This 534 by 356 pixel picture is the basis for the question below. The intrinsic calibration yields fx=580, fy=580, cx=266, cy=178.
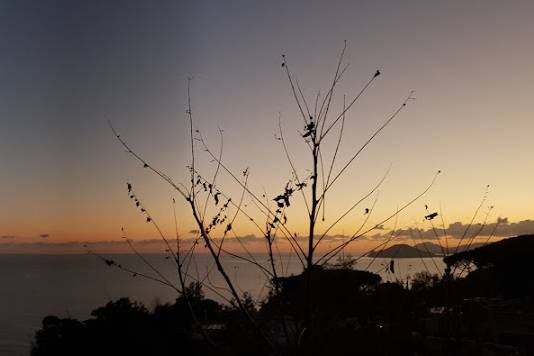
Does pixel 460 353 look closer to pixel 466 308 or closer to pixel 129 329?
pixel 466 308

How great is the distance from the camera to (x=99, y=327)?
566 inches

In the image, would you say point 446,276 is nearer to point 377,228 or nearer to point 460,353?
point 460,353

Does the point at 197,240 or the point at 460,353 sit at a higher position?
the point at 197,240

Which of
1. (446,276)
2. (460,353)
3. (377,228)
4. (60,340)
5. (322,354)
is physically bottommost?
(60,340)

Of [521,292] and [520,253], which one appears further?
[520,253]

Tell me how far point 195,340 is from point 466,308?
7957mm

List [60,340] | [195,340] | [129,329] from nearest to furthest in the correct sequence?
[195,340]
[129,329]
[60,340]

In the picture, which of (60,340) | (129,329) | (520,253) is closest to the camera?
(129,329)

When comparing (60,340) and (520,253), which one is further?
(520,253)

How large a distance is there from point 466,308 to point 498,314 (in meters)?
5.79

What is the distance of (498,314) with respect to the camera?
10.1 meters

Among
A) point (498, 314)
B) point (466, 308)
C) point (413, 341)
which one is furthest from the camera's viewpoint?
point (498, 314)

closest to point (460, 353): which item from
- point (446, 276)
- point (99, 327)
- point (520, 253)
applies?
point (446, 276)

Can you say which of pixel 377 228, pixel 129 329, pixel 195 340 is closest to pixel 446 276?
pixel 377 228
